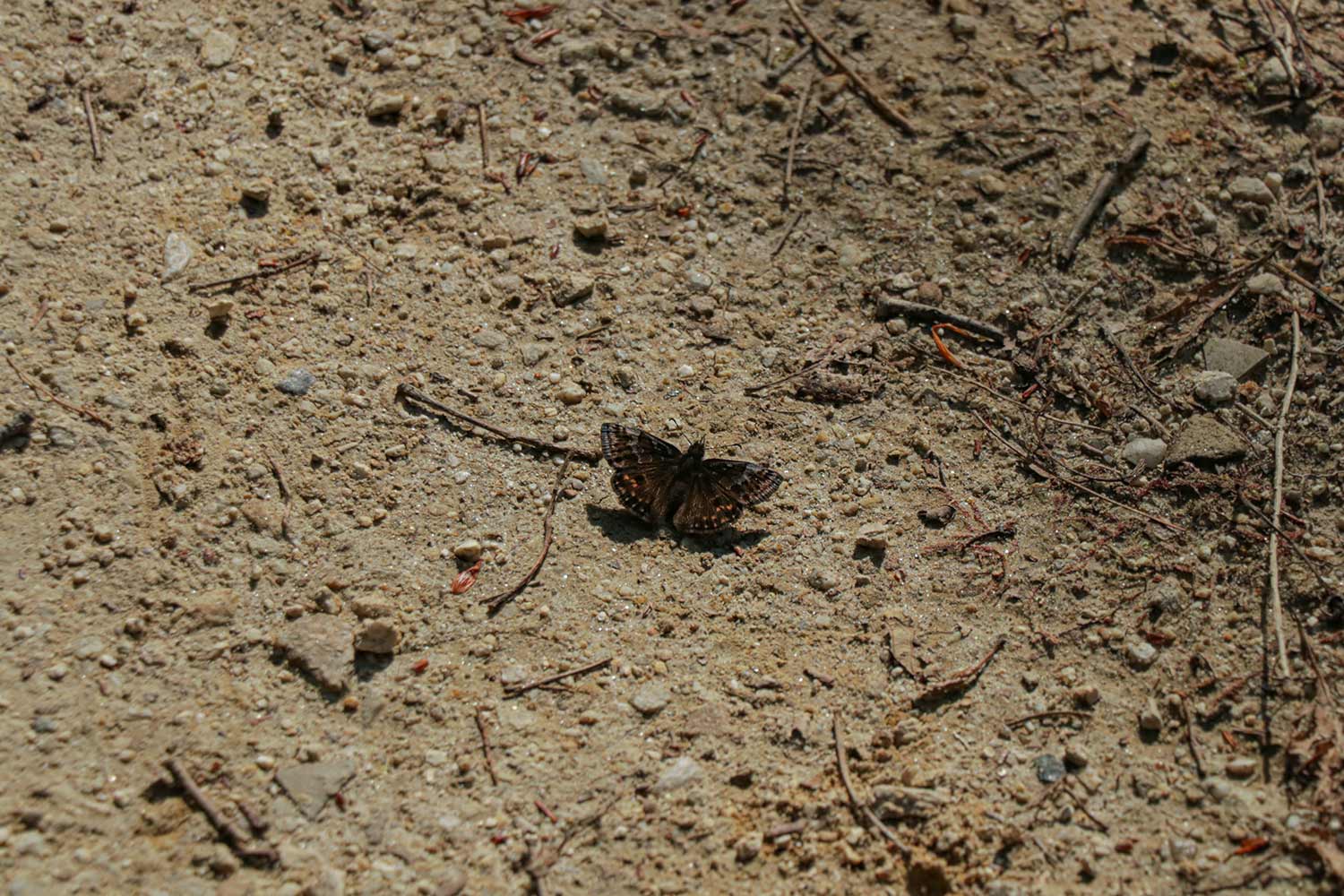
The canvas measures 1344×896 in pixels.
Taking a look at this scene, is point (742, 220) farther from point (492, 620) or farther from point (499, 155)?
point (492, 620)

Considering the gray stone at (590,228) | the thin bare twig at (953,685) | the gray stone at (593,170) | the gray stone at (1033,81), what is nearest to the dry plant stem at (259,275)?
the gray stone at (590,228)

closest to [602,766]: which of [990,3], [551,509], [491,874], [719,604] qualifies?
[491,874]

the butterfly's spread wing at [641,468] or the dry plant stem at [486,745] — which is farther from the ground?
the butterfly's spread wing at [641,468]

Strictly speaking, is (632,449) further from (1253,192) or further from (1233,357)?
(1253,192)

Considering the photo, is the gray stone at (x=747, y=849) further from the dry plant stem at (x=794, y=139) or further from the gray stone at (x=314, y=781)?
the dry plant stem at (x=794, y=139)

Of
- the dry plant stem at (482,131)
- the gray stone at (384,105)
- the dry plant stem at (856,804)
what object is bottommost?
the dry plant stem at (856,804)

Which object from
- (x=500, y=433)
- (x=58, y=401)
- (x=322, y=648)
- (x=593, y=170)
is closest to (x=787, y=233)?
(x=593, y=170)

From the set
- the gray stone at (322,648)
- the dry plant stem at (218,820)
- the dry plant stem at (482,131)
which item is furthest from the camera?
the dry plant stem at (482,131)
